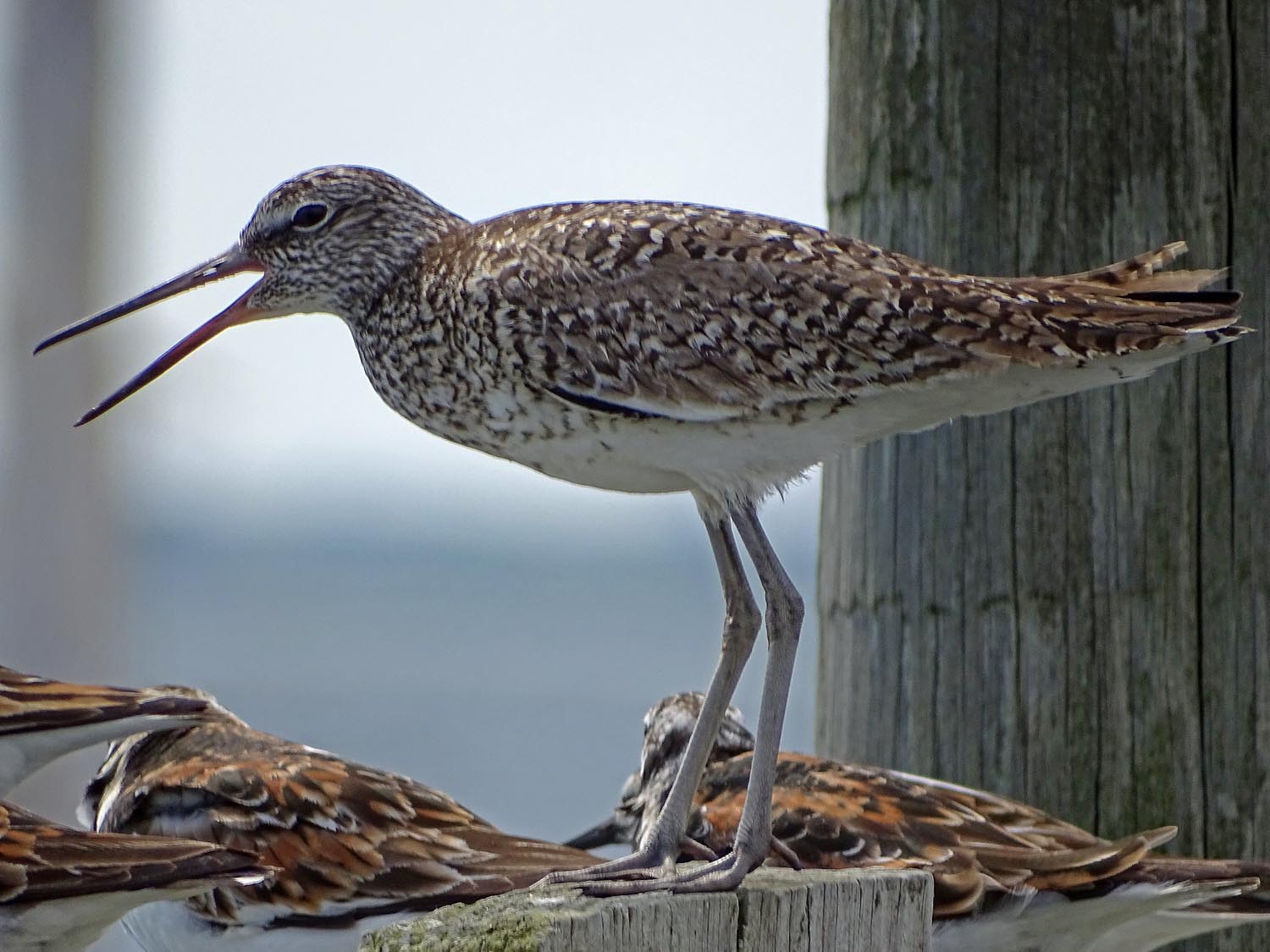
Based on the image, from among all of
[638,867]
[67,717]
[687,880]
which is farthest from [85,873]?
[687,880]

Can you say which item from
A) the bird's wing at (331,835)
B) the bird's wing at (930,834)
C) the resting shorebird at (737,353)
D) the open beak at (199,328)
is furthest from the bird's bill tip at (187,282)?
the bird's wing at (930,834)

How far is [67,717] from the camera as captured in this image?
5008 mm

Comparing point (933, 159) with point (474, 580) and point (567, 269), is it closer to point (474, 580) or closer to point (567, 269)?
point (567, 269)

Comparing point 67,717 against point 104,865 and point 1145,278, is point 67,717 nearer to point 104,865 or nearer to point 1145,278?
point 104,865

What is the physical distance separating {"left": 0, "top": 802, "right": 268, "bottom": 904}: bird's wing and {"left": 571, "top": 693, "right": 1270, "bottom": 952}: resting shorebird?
3.48 ft

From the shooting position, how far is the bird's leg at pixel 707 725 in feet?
12.7

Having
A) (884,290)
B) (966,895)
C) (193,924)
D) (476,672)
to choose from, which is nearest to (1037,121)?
(884,290)

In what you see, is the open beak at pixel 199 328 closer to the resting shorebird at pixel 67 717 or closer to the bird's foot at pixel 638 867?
the resting shorebird at pixel 67 717

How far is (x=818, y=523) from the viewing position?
5.20 m

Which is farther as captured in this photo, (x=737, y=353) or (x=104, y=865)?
(x=104, y=865)

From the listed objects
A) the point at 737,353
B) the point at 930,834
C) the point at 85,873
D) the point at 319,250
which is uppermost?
the point at 319,250

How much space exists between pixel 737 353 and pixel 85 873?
2.03 meters

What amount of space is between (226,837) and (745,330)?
2490 millimetres

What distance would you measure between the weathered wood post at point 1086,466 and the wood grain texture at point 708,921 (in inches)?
56.4
